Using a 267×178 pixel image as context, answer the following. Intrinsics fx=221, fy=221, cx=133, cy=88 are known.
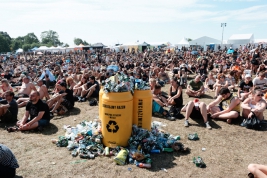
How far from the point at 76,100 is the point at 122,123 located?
555 cm

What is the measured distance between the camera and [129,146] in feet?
15.8

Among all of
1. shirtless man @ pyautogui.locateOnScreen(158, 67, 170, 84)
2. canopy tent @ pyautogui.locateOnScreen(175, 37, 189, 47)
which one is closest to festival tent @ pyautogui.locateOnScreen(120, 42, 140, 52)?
canopy tent @ pyautogui.locateOnScreen(175, 37, 189, 47)

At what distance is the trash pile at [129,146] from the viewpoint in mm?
4488

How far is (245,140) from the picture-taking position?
5523 mm

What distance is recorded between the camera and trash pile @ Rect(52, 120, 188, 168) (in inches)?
177

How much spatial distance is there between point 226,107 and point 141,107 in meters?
3.18

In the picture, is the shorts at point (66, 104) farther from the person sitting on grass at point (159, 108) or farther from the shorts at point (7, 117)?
the person sitting on grass at point (159, 108)

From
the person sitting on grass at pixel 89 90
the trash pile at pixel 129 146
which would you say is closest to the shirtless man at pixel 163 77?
the person sitting on grass at pixel 89 90

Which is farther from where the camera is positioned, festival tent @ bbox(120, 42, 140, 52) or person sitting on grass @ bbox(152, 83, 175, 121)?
festival tent @ bbox(120, 42, 140, 52)

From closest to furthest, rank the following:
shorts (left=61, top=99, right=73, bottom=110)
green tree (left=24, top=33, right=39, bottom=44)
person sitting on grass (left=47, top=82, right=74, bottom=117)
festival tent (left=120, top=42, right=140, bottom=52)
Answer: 1. person sitting on grass (left=47, top=82, right=74, bottom=117)
2. shorts (left=61, top=99, right=73, bottom=110)
3. festival tent (left=120, top=42, right=140, bottom=52)
4. green tree (left=24, top=33, right=39, bottom=44)

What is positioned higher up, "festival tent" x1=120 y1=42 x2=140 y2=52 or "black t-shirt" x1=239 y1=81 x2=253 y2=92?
"festival tent" x1=120 y1=42 x2=140 y2=52

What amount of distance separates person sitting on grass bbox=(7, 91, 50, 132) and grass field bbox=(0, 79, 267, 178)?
0.20 metres

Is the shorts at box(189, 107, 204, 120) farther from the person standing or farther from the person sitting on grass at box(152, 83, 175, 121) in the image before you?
the person standing

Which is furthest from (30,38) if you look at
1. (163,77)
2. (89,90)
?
(89,90)
